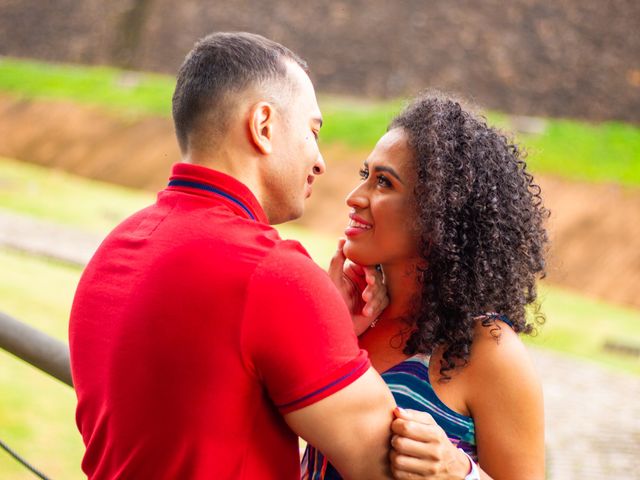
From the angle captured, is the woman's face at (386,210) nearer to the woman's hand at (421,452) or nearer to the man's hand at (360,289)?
the man's hand at (360,289)

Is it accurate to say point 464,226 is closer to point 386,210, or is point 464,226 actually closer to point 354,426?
point 386,210

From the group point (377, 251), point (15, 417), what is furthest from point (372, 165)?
point (15, 417)

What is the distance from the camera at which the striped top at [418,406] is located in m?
2.28

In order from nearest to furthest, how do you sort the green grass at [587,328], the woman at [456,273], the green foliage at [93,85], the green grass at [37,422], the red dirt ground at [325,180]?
the woman at [456,273], the green grass at [37,422], the green grass at [587,328], the red dirt ground at [325,180], the green foliage at [93,85]

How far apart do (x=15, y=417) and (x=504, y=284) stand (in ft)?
10.2

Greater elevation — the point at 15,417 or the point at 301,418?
the point at 301,418

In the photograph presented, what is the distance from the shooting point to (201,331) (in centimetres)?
173

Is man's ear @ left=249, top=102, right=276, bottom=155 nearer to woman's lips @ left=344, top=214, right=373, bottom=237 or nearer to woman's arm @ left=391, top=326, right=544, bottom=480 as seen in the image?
woman's lips @ left=344, top=214, right=373, bottom=237

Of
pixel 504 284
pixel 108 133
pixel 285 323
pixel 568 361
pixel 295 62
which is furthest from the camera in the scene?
pixel 108 133

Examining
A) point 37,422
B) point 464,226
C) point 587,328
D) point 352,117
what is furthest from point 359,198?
point 352,117

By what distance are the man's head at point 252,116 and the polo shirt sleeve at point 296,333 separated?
0.32 m

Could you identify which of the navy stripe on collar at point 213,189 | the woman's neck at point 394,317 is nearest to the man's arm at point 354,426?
the navy stripe on collar at point 213,189

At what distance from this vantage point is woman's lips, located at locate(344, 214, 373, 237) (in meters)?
2.55

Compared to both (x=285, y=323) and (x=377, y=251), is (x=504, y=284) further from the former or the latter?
(x=285, y=323)
